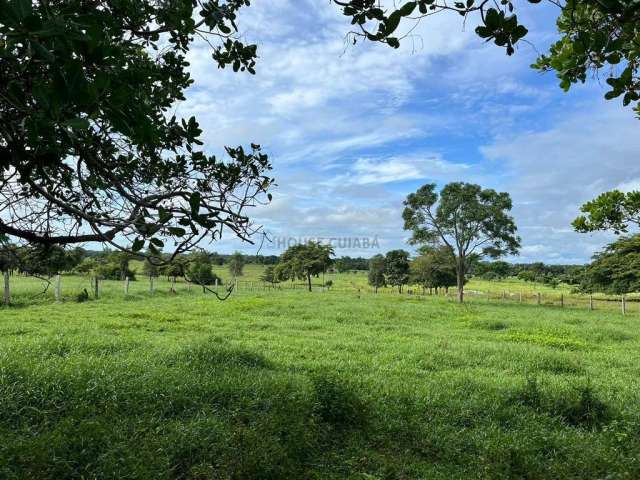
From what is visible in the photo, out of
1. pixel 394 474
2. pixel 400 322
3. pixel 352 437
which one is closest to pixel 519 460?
pixel 394 474

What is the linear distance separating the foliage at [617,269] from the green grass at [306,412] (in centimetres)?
3062

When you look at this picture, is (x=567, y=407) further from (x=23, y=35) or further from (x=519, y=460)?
(x=23, y=35)

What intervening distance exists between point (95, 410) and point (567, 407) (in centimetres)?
580

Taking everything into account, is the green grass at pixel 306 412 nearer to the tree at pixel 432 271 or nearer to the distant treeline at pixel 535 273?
the tree at pixel 432 271

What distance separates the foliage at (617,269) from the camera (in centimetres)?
3466

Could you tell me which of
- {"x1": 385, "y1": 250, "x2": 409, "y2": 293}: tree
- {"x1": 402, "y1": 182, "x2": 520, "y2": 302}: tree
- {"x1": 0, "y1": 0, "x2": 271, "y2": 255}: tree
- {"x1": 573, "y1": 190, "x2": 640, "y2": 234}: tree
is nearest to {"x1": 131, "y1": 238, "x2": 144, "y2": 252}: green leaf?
{"x1": 0, "y1": 0, "x2": 271, "y2": 255}: tree

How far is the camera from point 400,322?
49.8 feet

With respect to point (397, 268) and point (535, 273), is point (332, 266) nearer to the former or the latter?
point (397, 268)

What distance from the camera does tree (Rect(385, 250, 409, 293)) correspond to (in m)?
57.3

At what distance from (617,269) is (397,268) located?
25.1m

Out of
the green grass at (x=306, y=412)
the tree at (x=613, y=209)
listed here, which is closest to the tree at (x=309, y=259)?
the green grass at (x=306, y=412)

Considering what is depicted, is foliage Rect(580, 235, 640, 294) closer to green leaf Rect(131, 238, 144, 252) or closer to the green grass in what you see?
the green grass

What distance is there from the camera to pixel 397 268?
188 ft

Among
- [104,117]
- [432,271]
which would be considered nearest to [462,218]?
[432,271]
